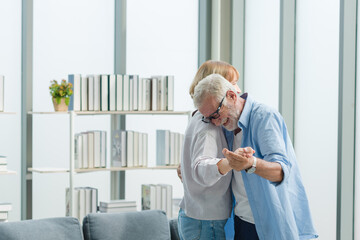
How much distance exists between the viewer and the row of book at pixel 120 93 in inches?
184

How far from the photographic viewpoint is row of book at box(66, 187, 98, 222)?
4.62 meters

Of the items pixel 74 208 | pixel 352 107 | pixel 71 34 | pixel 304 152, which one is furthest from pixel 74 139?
pixel 352 107

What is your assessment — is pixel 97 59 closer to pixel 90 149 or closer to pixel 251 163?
pixel 90 149

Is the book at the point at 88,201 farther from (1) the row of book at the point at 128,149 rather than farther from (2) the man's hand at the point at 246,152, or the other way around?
(2) the man's hand at the point at 246,152

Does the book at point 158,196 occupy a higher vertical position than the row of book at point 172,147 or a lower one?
lower

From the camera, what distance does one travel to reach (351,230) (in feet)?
12.8

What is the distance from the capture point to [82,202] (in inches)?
183

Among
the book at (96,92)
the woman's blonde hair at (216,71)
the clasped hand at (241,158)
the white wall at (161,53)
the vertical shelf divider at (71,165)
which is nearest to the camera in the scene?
the clasped hand at (241,158)

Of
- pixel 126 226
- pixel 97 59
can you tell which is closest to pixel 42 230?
pixel 126 226

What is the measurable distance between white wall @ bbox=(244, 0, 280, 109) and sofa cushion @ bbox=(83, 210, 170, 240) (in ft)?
6.08

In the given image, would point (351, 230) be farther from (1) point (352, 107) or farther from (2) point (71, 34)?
(2) point (71, 34)

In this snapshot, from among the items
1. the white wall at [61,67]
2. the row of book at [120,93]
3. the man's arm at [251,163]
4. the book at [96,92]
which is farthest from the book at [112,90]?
the man's arm at [251,163]

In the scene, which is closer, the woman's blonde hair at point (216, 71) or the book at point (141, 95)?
the woman's blonde hair at point (216, 71)

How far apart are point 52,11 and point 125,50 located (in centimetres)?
82
